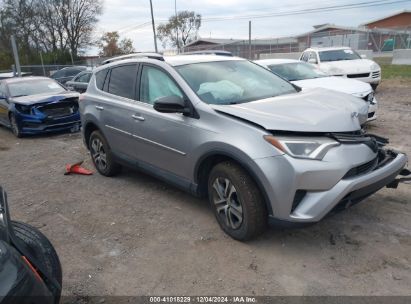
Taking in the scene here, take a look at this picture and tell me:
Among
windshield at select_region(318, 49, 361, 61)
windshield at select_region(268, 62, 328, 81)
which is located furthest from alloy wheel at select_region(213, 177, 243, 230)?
windshield at select_region(318, 49, 361, 61)

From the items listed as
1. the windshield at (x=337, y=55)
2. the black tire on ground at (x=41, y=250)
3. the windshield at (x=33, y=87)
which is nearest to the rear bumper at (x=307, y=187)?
the black tire on ground at (x=41, y=250)

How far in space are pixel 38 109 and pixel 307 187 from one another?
7.94m

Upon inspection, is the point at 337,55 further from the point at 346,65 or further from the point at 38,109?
the point at 38,109

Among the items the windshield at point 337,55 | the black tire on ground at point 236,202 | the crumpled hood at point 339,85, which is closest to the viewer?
the black tire on ground at point 236,202

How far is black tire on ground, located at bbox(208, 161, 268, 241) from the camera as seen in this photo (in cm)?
334

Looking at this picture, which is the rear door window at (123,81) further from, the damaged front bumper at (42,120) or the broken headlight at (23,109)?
the broken headlight at (23,109)

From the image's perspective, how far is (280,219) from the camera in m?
3.21

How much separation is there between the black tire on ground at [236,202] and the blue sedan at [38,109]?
678 cm

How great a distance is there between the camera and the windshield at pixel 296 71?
862 cm

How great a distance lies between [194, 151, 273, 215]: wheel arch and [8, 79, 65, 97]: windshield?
758cm

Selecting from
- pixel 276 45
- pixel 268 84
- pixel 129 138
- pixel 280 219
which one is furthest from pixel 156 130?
pixel 276 45

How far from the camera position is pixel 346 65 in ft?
37.8

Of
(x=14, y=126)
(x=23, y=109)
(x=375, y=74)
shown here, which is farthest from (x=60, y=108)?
(x=375, y=74)

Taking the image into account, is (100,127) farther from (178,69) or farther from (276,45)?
(276,45)
